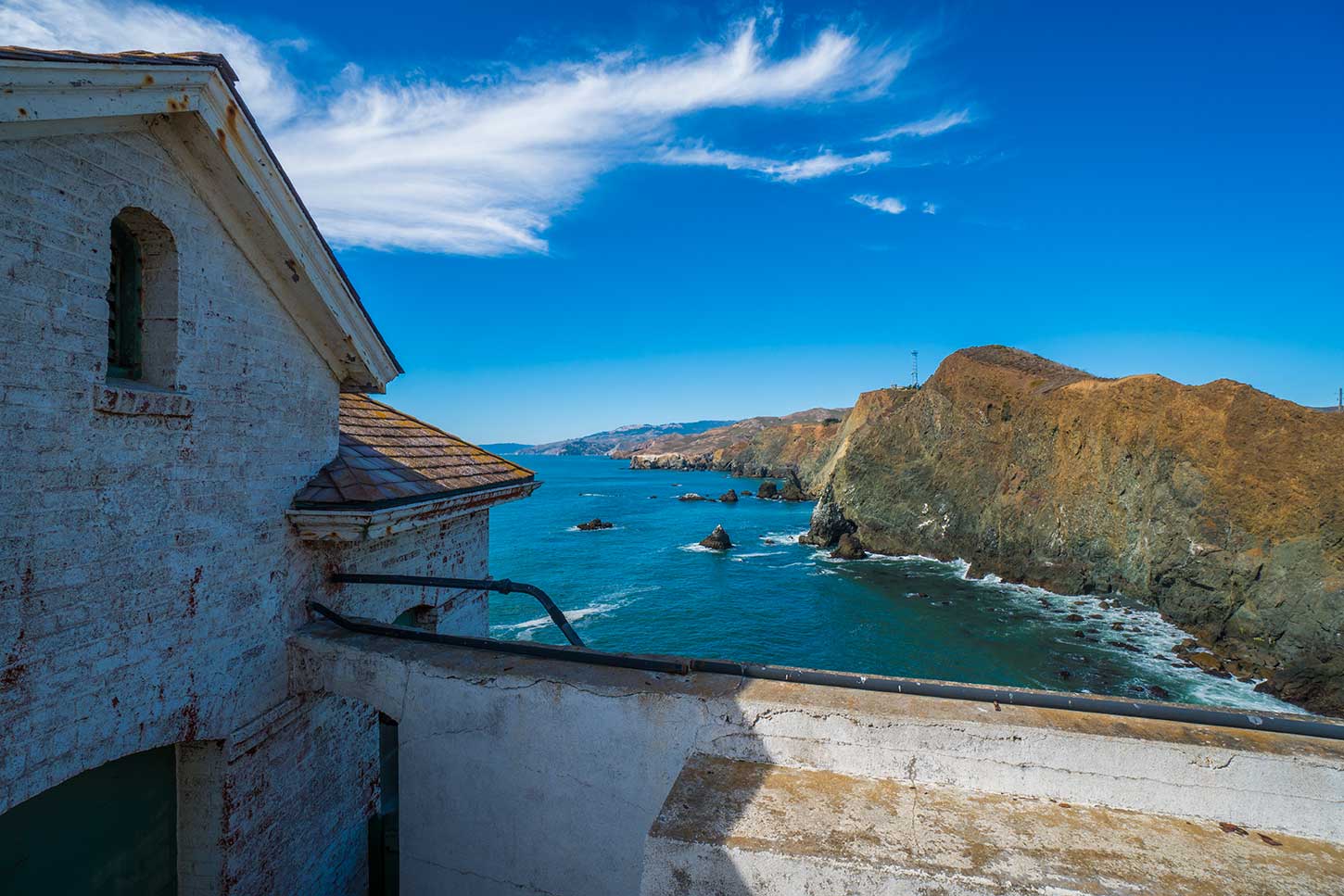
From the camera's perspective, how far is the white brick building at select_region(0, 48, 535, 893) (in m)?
3.34

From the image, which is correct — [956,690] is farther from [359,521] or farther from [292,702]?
[292,702]

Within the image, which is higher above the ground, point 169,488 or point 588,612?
point 169,488

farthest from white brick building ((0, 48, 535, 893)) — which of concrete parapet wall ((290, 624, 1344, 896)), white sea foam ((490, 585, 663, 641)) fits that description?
white sea foam ((490, 585, 663, 641))

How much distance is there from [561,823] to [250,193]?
5025mm

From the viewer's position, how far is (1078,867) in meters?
3.02

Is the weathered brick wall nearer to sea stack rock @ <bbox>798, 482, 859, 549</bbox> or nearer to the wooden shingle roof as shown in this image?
the wooden shingle roof

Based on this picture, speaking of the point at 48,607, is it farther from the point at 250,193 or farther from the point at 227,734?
the point at 250,193

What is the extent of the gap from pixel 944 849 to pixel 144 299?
5.87 metres

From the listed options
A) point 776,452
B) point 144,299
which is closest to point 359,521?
point 144,299

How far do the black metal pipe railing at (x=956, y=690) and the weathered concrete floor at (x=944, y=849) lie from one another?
59 cm

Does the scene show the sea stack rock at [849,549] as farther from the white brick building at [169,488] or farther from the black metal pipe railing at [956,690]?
the black metal pipe railing at [956,690]

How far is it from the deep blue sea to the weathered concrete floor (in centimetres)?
2203

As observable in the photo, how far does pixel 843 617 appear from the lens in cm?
3158

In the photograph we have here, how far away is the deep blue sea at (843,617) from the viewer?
24672mm
